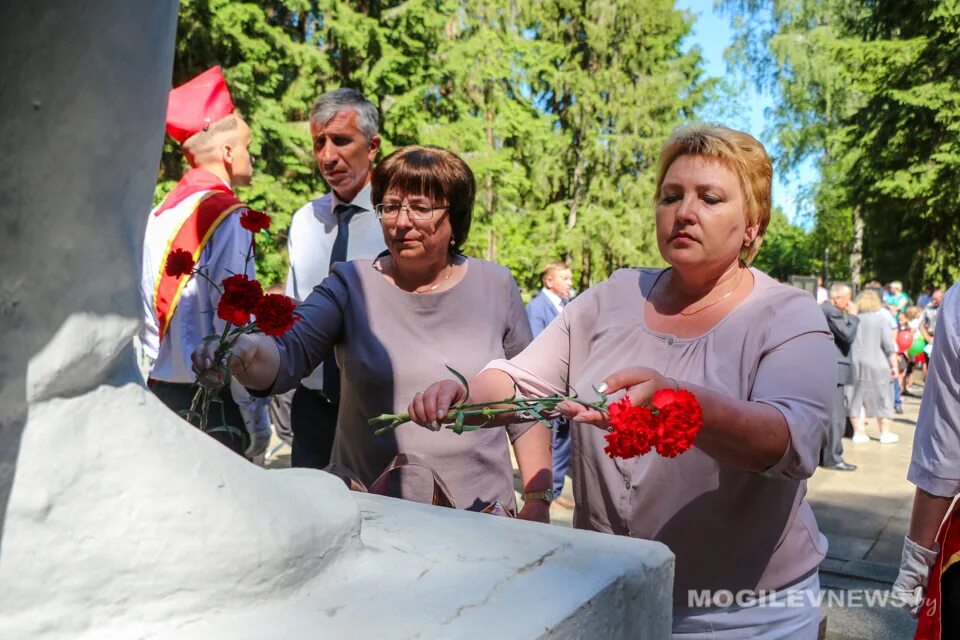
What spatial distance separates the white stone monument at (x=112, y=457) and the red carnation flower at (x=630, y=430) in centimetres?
→ 26

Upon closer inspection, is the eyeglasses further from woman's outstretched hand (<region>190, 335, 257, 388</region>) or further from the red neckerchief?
the red neckerchief

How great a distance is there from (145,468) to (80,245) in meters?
0.32

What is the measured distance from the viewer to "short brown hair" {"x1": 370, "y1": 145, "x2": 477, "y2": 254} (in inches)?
105

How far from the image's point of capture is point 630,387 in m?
1.71

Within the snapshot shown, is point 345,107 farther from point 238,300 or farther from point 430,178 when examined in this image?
point 238,300

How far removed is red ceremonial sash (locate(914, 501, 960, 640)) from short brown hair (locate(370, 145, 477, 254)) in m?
1.47

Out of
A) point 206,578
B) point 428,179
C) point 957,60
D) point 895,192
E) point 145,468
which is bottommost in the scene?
point 206,578

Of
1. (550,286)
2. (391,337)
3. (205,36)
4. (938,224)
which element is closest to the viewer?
(391,337)

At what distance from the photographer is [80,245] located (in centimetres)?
126

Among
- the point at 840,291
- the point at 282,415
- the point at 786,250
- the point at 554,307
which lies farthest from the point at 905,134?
the point at 786,250

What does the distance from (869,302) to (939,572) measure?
8.17 meters

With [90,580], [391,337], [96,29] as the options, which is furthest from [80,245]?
[391,337]

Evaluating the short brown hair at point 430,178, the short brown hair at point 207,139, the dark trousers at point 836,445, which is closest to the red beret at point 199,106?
the short brown hair at point 207,139

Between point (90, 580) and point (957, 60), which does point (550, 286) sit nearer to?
point (90, 580)
